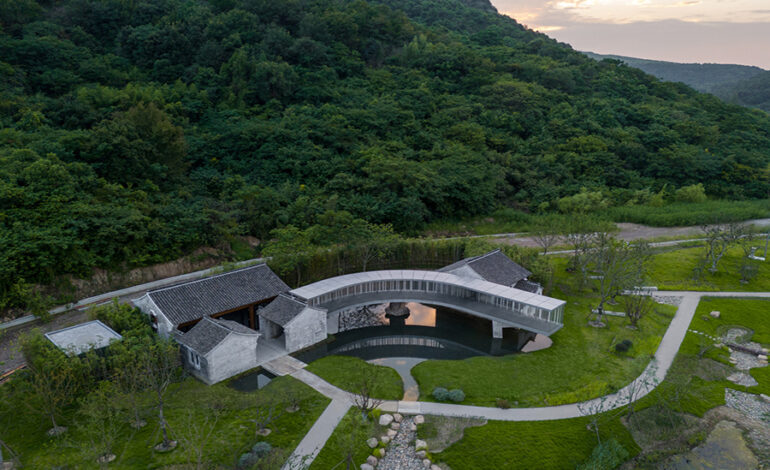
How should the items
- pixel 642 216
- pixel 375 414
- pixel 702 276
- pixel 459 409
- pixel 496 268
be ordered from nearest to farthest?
pixel 375 414 < pixel 459 409 < pixel 496 268 < pixel 702 276 < pixel 642 216

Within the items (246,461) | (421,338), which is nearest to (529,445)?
(421,338)

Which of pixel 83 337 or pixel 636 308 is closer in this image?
pixel 83 337

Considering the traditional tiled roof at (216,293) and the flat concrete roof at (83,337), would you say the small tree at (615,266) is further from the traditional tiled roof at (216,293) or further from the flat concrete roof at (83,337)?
the flat concrete roof at (83,337)

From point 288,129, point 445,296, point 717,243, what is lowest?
point 445,296

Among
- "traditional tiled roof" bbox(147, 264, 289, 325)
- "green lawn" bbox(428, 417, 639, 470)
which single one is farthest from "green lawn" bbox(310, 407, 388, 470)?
"traditional tiled roof" bbox(147, 264, 289, 325)

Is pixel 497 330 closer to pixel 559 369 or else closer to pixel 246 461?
pixel 559 369

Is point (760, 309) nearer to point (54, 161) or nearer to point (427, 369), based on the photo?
point (427, 369)

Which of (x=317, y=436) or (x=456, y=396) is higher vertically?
(x=456, y=396)

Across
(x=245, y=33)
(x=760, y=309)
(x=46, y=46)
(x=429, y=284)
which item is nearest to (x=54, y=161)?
(x=46, y=46)
